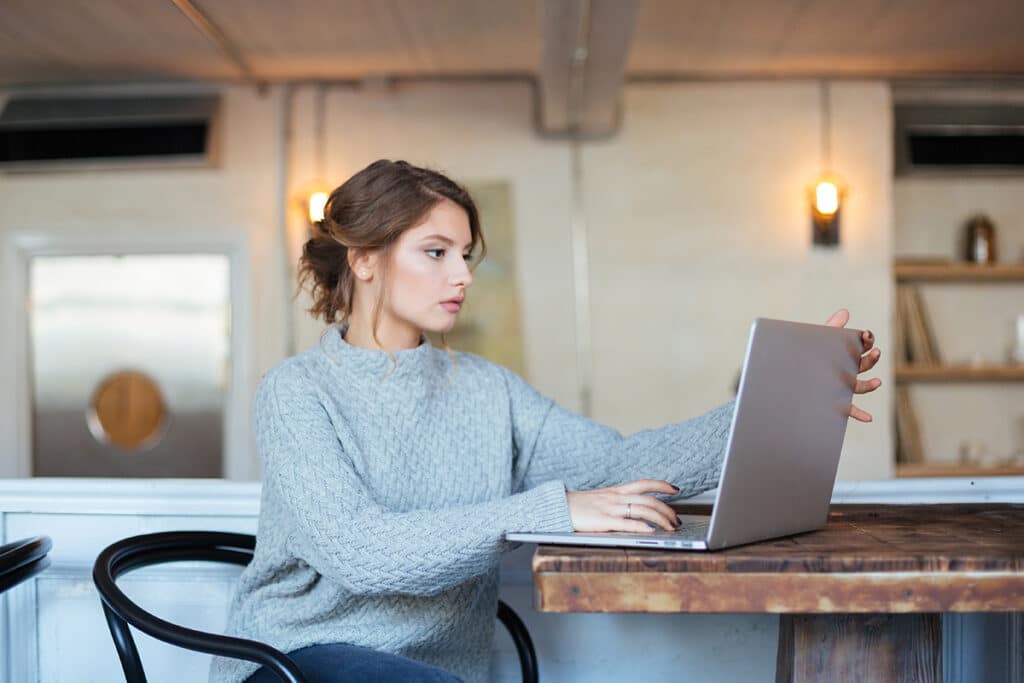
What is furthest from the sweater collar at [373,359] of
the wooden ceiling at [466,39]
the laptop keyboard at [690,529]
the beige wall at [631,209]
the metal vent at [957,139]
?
the metal vent at [957,139]

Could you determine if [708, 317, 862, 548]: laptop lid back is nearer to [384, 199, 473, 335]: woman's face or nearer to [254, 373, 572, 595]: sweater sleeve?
[254, 373, 572, 595]: sweater sleeve

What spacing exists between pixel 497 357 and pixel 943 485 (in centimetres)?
291

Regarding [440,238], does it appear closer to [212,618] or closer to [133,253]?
[212,618]

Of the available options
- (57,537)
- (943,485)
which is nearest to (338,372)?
(57,537)

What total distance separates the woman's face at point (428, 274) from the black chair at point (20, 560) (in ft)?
2.06

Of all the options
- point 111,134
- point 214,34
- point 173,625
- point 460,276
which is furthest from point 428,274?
point 111,134

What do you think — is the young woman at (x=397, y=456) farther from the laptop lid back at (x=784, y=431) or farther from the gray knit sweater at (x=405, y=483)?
the laptop lid back at (x=784, y=431)

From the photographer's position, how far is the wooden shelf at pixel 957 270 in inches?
182

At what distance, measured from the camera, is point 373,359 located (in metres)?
1.51

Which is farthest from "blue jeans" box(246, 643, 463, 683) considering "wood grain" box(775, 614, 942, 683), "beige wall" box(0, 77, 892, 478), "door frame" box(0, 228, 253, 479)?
"door frame" box(0, 228, 253, 479)

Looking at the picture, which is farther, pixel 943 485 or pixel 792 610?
pixel 943 485

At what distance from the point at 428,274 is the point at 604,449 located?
1.35ft

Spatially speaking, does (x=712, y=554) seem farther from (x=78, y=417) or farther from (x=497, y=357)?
(x=78, y=417)

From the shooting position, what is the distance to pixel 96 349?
4859mm
